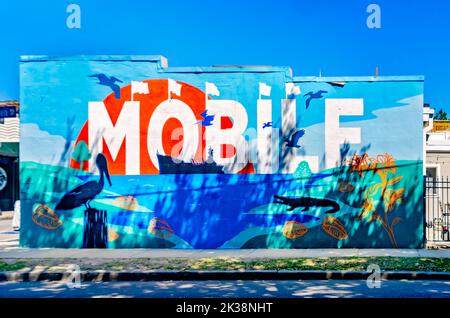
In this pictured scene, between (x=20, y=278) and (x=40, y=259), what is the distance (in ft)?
6.32

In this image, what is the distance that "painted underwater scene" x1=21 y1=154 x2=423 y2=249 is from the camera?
13945 millimetres

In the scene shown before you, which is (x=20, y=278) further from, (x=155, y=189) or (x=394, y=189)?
(x=394, y=189)

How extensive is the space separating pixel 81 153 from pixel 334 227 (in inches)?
284

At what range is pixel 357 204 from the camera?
14.0 metres

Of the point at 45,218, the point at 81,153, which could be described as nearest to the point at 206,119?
the point at 81,153

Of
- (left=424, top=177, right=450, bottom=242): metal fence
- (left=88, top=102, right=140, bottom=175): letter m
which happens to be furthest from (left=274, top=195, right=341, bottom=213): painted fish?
(left=88, top=102, right=140, bottom=175): letter m

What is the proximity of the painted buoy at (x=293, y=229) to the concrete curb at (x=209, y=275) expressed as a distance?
12.8 ft

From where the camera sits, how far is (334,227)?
14.1m

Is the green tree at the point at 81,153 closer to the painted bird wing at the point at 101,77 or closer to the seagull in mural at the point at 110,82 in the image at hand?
the seagull in mural at the point at 110,82

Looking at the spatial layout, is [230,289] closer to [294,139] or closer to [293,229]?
[293,229]

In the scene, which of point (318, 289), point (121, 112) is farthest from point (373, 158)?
point (121, 112)

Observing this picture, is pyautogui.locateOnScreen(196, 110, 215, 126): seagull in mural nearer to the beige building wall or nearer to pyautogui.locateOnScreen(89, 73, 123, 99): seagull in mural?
pyautogui.locateOnScreen(89, 73, 123, 99): seagull in mural

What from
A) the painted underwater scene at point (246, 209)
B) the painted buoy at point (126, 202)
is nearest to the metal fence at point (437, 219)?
the painted underwater scene at point (246, 209)

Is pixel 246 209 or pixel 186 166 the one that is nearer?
pixel 246 209
